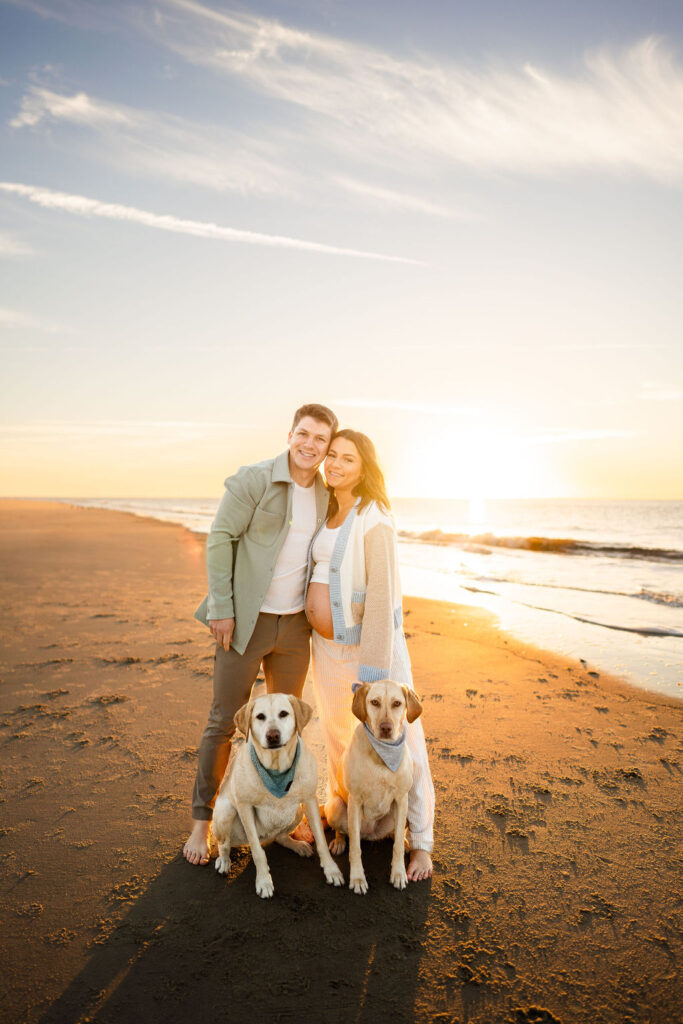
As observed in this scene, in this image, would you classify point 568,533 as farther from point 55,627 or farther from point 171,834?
point 171,834

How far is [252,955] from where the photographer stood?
252 centimetres

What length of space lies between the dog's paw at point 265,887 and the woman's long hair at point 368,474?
2.19 metres

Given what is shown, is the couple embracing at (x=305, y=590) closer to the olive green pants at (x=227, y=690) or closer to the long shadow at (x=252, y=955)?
the olive green pants at (x=227, y=690)

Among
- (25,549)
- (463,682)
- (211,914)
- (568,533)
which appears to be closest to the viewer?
(211,914)

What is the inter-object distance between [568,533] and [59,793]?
3149 cm

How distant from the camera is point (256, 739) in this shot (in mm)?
3062

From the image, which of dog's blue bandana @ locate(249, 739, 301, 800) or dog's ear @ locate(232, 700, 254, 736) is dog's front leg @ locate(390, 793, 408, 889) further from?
dog's ear @ locate(232, 700, 254, 736)

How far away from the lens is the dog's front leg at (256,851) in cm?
300

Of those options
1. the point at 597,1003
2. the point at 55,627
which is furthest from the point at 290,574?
the point at 55,627

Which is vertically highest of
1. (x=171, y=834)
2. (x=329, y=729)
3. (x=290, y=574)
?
(x=290, y=574)

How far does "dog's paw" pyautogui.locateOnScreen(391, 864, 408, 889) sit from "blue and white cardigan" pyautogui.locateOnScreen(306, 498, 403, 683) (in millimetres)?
1068

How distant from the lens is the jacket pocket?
3438mm

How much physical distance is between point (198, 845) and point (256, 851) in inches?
17.9

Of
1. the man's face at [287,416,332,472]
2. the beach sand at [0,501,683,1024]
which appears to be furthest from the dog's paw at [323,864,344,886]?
the man's face at [287,416,332,472]
